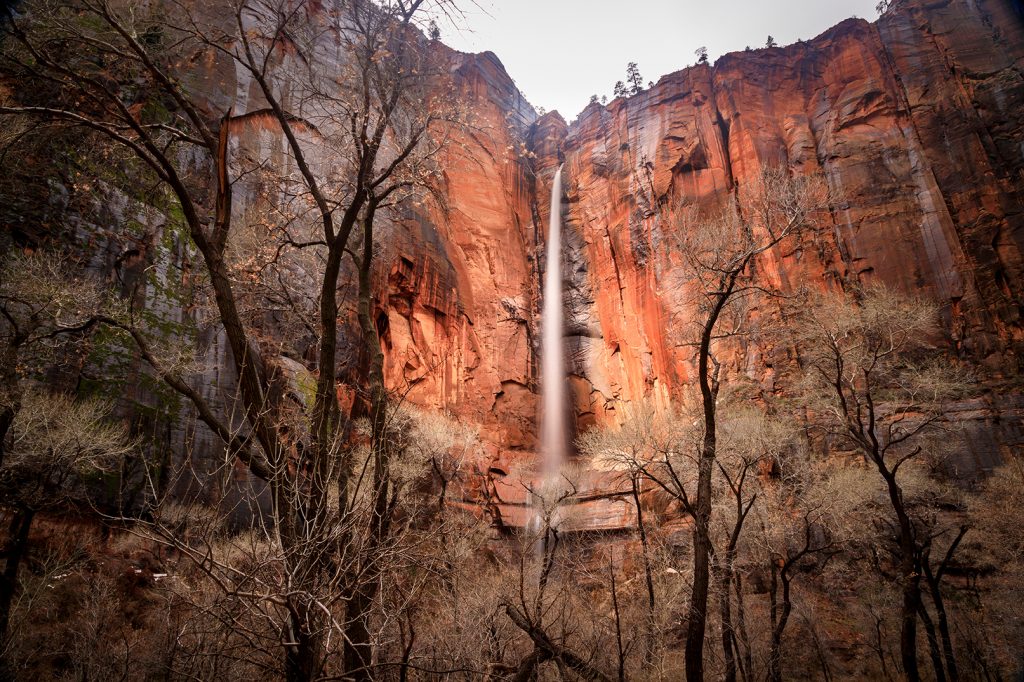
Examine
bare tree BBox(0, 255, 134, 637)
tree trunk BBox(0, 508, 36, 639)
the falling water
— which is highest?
the falling water

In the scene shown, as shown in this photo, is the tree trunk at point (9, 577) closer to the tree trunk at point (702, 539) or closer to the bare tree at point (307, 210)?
the bare tree at point (307, 210)

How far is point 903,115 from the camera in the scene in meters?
33.4

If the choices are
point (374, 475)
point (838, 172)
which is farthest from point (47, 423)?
point (838, 172)

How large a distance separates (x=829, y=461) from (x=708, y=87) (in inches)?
1129

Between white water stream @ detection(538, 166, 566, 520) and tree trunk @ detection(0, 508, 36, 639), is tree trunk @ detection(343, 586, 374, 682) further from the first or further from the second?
white water stream @ detection(538, 166, 566, 520)

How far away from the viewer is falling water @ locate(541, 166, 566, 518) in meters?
35.0

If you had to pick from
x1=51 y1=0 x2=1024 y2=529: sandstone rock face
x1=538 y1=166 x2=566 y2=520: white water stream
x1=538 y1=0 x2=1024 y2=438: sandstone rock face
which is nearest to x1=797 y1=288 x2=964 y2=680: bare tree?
x1=51 y1=0 x2=1024 y2=529: sandstone rock face

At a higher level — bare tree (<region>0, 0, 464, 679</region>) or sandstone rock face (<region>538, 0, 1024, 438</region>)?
sandstone rock face (<region>538, 0, 1024, 438</region>)

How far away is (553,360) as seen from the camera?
125ft

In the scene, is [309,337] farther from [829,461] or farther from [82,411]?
[829,461]

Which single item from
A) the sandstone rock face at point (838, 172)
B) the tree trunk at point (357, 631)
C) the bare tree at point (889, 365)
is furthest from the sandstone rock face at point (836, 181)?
the tree trunk at point (357, 631)

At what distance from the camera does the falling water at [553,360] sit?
34969 millimetres

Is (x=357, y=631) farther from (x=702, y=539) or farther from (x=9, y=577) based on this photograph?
(x=9, y=577)

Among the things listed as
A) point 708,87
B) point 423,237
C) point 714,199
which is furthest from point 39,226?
point 708,87
